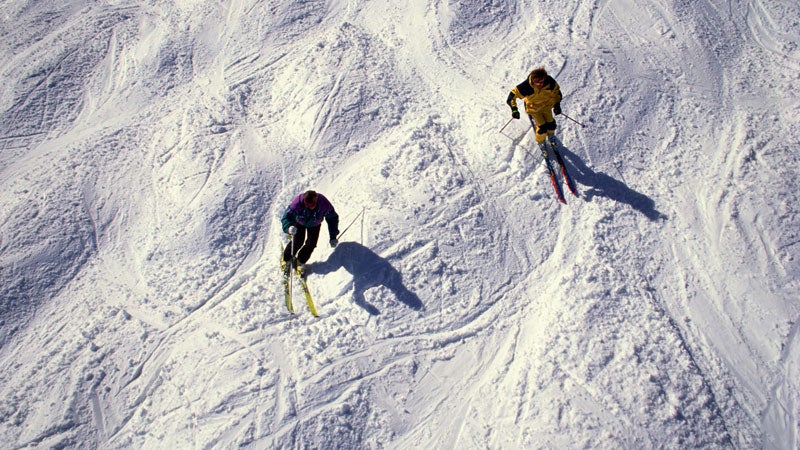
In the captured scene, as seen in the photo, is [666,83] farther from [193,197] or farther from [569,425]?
[193,197]

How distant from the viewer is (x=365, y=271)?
7484 mm

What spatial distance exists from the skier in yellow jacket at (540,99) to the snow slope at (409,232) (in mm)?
669

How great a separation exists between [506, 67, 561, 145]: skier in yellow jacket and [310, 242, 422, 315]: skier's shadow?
319 centimetres

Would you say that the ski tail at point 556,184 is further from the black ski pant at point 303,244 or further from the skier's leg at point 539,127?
the black ski pant at point 303,244

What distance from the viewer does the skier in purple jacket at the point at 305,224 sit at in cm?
669

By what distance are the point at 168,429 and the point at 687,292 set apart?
7730 millimetres

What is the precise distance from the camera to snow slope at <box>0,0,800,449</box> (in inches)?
252

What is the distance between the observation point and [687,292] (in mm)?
7020

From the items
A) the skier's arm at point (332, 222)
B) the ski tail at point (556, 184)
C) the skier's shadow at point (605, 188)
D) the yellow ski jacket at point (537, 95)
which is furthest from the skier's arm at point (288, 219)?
the skier's shadow at point (605, 188)

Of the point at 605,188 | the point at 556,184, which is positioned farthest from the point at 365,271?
the point at 605,188

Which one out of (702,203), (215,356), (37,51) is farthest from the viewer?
(37,51)

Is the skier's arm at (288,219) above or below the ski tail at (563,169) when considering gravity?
above

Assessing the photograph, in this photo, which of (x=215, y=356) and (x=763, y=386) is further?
(x=215, y=356)

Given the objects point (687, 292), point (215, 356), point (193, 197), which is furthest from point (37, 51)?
point (687, 292)
